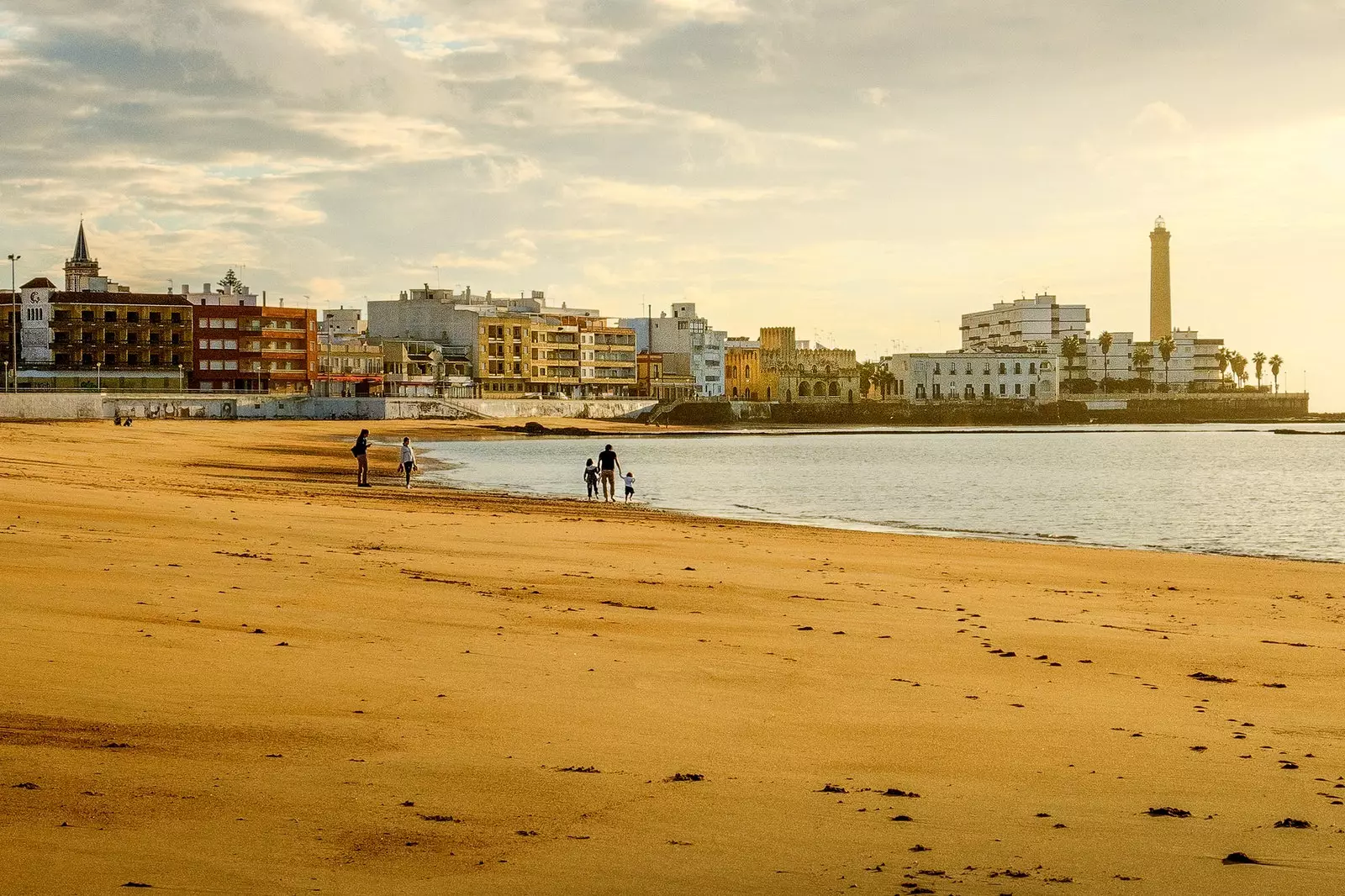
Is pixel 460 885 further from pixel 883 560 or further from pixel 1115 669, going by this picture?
pixel 883 560

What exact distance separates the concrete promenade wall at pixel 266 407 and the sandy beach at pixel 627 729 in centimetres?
8455

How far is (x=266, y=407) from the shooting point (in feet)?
416

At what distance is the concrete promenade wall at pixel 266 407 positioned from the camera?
96.4 metres

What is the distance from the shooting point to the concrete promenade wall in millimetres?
96438

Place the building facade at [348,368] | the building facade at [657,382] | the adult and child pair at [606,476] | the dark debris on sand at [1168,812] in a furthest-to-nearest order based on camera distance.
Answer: the building facade at [657,382] < the building facade at [348,368] < the adult and child pair at [606,476] < the dark debris on sand at [1168,812]

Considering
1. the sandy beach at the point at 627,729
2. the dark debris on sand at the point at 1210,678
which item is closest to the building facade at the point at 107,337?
the sandy beach at the point at 627,729

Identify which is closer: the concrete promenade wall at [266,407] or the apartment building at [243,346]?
the concrete promenade wall at [266,407]

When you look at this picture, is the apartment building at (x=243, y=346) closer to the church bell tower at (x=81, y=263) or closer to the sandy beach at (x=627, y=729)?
the church bell tower at (x=81, y=263)

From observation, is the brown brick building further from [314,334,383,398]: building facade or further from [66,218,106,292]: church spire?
[66,218,106,292]: church spire

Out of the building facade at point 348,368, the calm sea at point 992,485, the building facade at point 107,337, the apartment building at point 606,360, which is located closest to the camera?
the calm sea at point 992,485

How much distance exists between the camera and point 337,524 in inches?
953

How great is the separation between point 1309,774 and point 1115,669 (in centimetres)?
421

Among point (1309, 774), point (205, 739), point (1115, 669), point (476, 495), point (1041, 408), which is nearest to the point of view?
point (205, 739)

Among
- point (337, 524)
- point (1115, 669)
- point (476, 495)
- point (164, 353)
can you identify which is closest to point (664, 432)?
point (164, 353)
